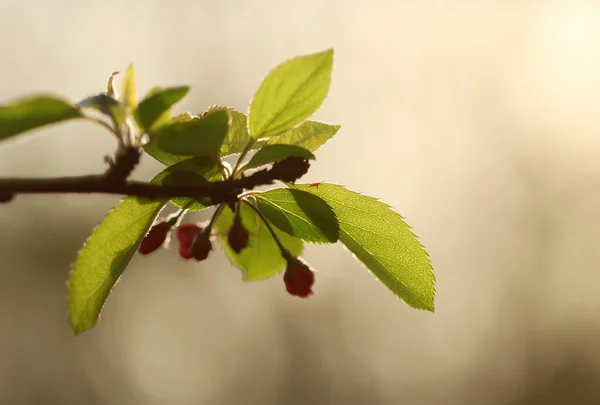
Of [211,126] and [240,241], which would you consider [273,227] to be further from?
[211,126]

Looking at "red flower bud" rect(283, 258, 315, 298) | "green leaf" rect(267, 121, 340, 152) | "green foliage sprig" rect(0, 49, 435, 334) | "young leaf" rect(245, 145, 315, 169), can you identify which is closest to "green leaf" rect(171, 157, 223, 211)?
"green foliage sprig" rect(0, 49, 435, 334)

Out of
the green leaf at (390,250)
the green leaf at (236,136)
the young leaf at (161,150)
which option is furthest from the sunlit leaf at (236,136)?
the green leaf at (390,250)

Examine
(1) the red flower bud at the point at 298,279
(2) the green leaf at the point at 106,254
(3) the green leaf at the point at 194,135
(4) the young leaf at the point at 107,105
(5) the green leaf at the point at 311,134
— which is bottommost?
(2) the green leaf at the point at 106,254

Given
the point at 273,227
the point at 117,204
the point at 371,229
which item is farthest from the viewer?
the point at 273,227

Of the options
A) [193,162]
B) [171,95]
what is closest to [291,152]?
[193,162]

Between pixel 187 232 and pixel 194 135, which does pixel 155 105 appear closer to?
pixel 194 135

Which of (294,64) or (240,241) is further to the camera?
(240,241)

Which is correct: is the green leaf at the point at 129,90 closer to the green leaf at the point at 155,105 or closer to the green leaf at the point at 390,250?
the green leaf at the point at 155,105

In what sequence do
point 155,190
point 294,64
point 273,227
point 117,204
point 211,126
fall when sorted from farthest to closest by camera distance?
point 273,227 < point 117,204 < point 294,64 < point 211,126 < point 155,190
